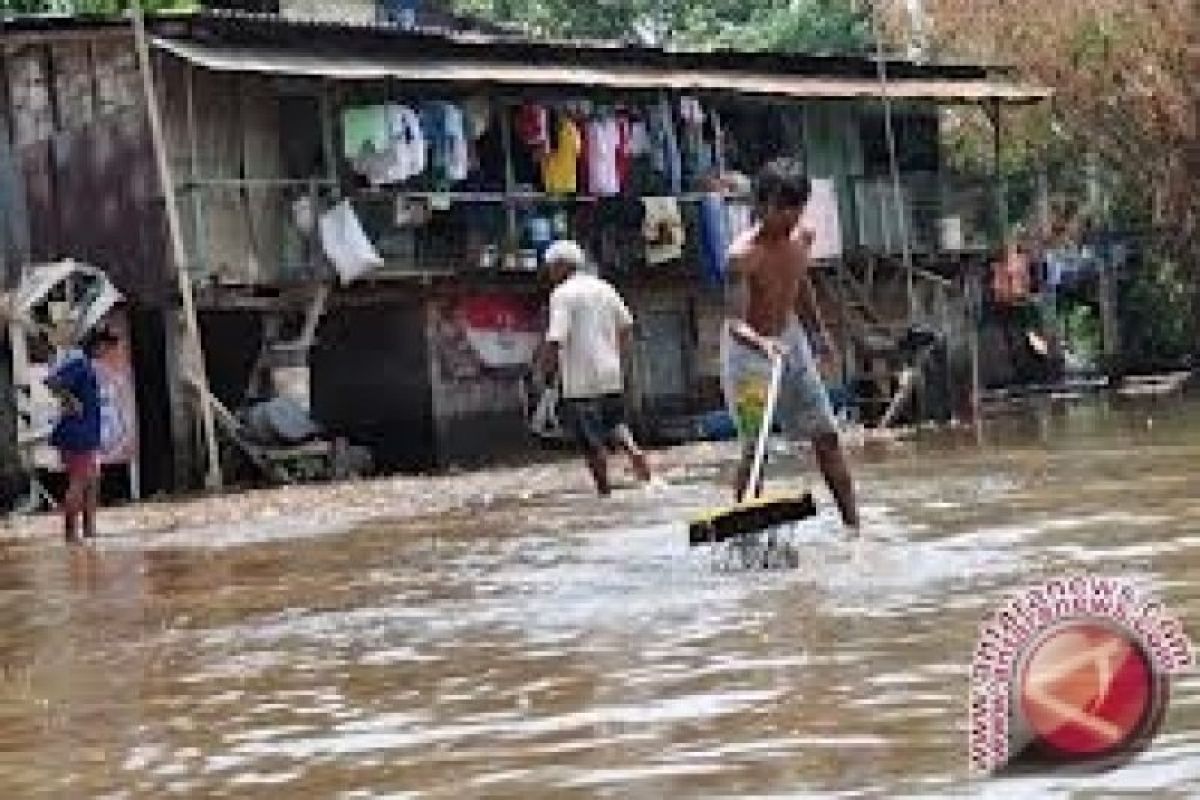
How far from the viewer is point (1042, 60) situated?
27.2 meters

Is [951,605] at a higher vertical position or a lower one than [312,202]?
lower

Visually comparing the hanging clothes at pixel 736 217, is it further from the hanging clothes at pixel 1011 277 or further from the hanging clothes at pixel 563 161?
the hanging clothes at pixel 1011 277

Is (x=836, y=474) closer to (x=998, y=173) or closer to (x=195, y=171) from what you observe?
(x=195, y=171)

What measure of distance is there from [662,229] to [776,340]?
13456mm

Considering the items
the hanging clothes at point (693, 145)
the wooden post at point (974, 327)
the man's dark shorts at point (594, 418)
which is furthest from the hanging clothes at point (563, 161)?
the man's dark shorts at point (594, 418)

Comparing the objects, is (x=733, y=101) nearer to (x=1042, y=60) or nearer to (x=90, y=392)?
(x=1042, y=60)

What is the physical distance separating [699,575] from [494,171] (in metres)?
14.4

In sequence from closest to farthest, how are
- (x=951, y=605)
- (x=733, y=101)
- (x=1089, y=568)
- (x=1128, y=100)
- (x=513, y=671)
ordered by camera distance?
(x=513, y=671) < (x=951, y=605) < (x=1089, y=568) < (x=733, y=101) < (x=1128, y=100)

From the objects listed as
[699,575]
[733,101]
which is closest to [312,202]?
[733,101]

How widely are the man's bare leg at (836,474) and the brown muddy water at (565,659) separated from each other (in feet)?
0.37

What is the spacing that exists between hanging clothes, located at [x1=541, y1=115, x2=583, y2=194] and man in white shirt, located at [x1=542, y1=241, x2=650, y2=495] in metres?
8.67

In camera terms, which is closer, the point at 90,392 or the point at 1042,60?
the point at 90,392

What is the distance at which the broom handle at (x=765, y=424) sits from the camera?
7.24m

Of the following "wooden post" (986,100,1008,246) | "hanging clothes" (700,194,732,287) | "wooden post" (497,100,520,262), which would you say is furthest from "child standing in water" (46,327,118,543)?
"wooden post" (986,100,1008,246)
